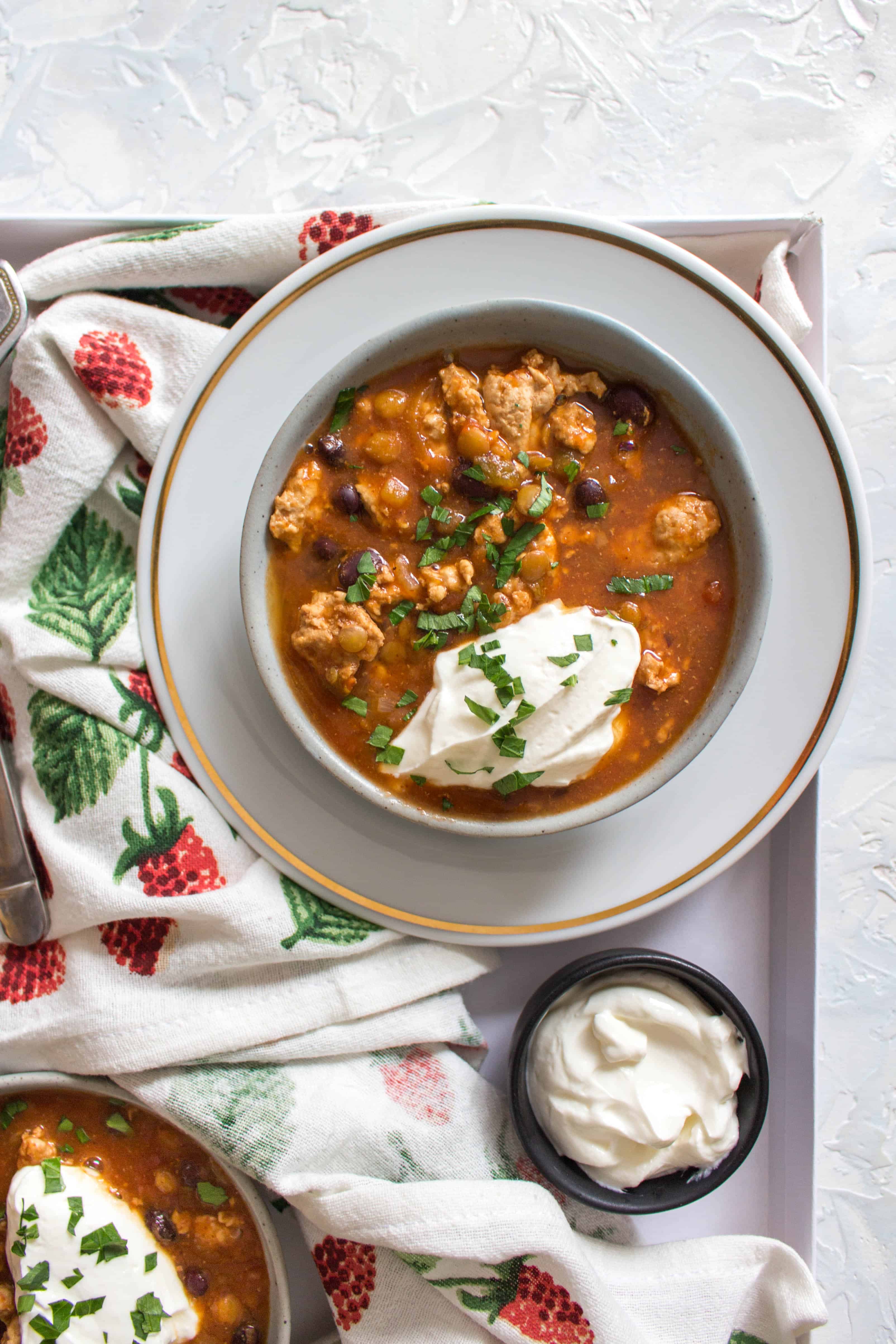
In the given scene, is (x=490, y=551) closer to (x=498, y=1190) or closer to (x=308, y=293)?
(x=308, y=293)

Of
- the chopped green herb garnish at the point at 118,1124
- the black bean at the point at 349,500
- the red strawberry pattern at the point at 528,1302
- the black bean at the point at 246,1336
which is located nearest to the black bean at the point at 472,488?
the black bean at the point at 349,500

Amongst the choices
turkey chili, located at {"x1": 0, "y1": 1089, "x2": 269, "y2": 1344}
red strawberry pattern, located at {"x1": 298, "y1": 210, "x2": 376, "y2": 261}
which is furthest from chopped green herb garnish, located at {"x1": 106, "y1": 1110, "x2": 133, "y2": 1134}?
red strawberry pattern, located at {"x1": 298, "y1": 210, "x2": 376, "y2": 261}

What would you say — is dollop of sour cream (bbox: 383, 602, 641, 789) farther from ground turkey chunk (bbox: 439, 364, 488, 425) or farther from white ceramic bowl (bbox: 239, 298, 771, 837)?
ground turkey chunk (bbox: 439, 364, 488, 425)

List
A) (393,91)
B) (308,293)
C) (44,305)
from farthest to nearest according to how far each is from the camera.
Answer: (393,91)
(44,305)
(308,293)

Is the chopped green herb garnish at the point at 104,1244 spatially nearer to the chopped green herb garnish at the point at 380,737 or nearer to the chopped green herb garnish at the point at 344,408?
the chopped green herb garnish at the point at 380,737

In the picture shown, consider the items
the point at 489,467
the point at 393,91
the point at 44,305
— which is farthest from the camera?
the point at 393,91

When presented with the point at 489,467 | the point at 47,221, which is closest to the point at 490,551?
the point at 489,467
